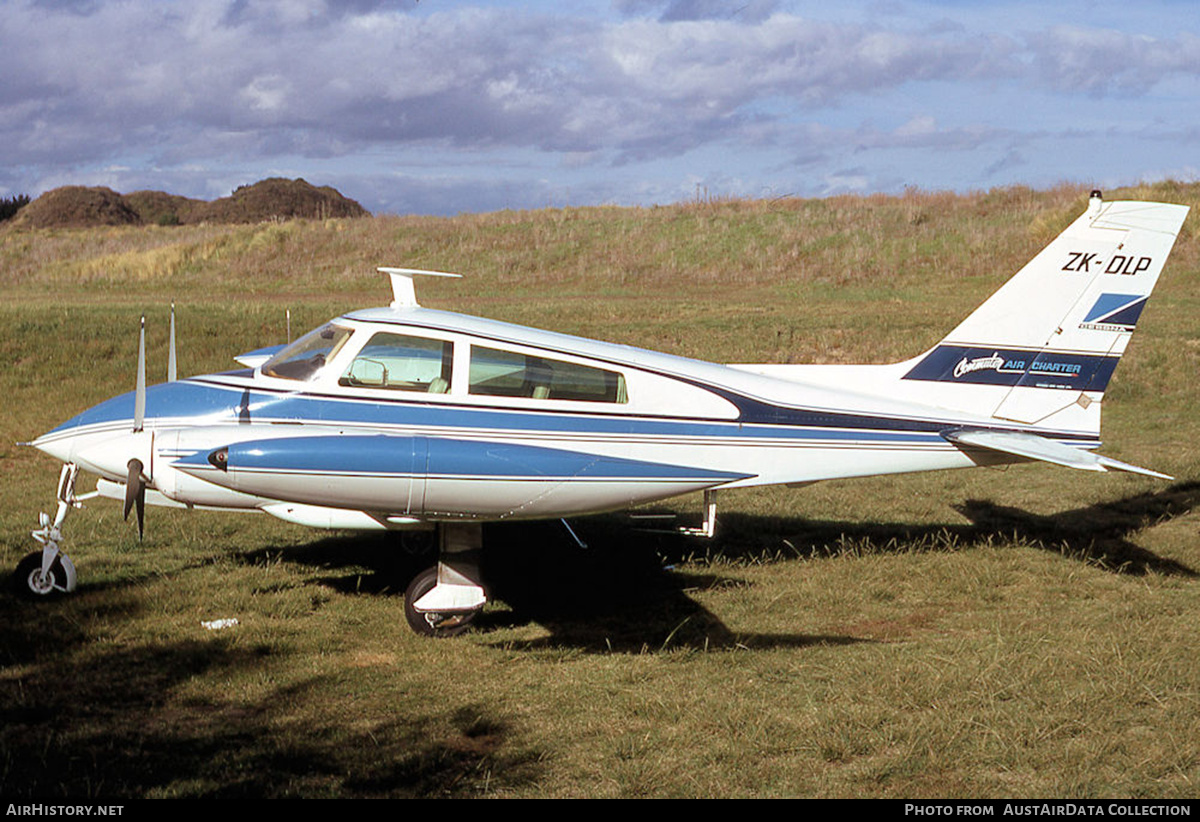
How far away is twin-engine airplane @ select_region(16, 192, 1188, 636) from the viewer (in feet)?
25.1

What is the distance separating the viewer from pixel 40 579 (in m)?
8.63

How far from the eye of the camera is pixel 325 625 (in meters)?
8.45

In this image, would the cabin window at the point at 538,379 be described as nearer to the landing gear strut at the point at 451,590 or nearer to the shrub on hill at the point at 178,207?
the landing gear strut at the point at 451,590

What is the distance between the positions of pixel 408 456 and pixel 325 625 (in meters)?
1.97

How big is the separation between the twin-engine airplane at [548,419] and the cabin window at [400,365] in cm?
2

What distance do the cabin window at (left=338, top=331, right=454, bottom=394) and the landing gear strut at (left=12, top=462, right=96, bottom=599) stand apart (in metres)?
2.61

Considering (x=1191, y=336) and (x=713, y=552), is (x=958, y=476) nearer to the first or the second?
(x=713, y=552)

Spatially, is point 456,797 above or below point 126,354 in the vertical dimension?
below

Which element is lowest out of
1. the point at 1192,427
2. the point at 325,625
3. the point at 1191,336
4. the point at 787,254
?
the point at 325,625

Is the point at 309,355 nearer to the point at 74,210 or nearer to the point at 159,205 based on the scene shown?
the point at 74,210

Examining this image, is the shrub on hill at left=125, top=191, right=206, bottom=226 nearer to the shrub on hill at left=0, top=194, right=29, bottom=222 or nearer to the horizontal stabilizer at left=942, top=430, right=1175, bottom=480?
the shrub on hill at left=0, top=194, right=29, bottom=222

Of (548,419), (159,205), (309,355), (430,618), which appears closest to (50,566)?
(309,355)

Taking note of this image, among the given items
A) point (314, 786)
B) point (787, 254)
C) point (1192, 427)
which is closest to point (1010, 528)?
point (1192, 427)

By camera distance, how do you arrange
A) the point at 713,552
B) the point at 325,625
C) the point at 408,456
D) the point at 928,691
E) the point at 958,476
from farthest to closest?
1. the point at 958,476
2. the point at 713,552
3. the point at 325,625
4. the point at 408,456
5. the point at 928,691
